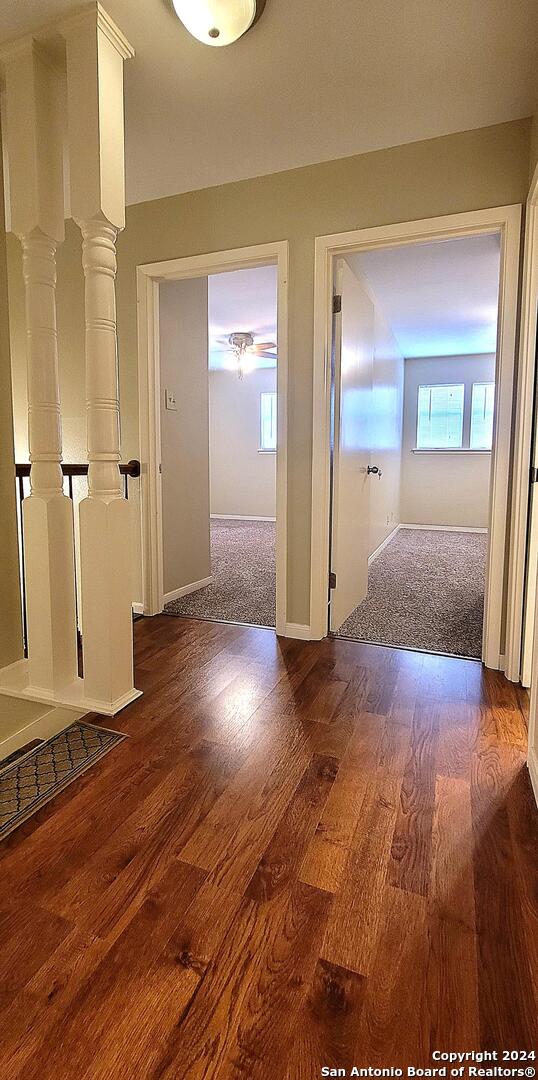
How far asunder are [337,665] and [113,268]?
1.81 meters

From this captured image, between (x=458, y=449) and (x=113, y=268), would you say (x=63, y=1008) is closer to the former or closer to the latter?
(x=113, y=268)

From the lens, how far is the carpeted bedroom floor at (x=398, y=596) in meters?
2.79

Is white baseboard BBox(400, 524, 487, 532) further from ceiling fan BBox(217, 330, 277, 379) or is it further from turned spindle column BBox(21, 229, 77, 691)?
turned spindle column BBox(21, 229, 77, 691)

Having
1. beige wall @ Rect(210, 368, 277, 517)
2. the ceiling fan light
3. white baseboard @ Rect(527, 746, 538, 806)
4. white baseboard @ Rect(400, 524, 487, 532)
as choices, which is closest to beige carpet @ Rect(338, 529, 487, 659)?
white baseboard @ Rect(527, 746, 538, 806)

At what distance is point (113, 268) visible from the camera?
A: 70.2 inches

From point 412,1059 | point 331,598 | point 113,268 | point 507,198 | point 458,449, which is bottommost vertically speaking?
point 412,1059

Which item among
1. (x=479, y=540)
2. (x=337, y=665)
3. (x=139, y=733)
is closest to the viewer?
(x=139, y=733)

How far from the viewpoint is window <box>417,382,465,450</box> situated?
685cm

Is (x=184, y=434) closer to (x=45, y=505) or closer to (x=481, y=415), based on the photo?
(x=45, y=505)

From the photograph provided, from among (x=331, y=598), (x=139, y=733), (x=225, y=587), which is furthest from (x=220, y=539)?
(x=139, y=733)

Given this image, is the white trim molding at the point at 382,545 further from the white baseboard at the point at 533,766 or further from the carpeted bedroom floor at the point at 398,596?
the white baseboard at the point at 533,766

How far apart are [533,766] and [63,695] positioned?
1604mm

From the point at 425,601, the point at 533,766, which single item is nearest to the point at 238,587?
the point at 425,601

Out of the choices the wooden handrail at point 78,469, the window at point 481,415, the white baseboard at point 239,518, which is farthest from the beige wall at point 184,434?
the window at point 481,415
